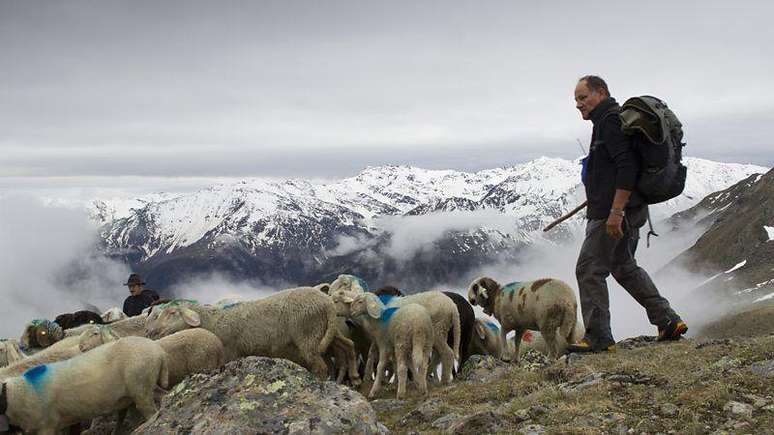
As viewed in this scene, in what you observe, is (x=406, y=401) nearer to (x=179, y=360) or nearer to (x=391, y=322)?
(x=391, y=322)

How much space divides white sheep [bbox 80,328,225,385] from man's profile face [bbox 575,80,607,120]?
24.0 feet

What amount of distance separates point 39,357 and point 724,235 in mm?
176702

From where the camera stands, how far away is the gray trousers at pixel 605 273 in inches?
427

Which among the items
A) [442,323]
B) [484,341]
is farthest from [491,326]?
[442,323]

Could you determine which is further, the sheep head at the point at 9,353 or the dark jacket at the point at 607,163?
the sheep head at the point at 9,353

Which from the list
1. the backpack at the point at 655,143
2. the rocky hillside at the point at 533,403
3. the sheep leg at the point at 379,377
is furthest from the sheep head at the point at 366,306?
the backpack at the point at 655,143

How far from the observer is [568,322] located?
565 inches

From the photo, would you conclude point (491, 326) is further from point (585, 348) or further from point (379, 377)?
point (585, 348)

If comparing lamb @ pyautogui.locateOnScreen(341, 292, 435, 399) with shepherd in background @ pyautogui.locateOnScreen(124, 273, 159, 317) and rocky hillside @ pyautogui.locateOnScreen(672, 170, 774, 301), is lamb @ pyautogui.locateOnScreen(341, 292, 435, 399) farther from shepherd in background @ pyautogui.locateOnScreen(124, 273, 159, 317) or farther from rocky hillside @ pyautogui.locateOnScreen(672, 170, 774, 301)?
rocky hillside @ pyautogui.locateOnScreen(672, 170, 774, 301)

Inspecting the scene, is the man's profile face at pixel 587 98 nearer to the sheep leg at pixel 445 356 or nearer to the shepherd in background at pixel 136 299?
the sheep leg at pixel 445 356

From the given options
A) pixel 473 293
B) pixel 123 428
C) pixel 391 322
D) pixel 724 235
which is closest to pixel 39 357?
pixel 123 428

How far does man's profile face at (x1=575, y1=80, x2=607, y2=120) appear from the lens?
1077 cm

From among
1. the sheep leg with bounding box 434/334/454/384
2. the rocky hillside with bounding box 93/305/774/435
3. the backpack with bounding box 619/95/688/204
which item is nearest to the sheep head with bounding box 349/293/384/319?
the sheep leg with bounding box 434/334/454/384

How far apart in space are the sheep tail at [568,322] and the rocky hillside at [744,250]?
96.4 meters
